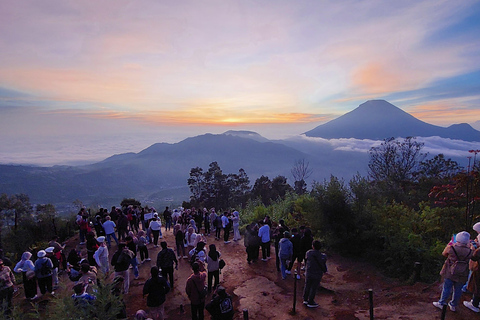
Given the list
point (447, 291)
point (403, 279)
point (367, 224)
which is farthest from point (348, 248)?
point (447, 291)

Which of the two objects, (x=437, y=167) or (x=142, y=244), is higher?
(x=437, y=167)

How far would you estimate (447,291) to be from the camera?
5.39m

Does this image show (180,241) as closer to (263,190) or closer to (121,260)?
(121,260)

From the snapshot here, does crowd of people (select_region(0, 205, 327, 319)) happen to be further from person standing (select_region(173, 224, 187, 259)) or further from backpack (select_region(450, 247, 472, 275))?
backpack (select_region(450, 247, 472, 275))

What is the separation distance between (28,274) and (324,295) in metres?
7.65

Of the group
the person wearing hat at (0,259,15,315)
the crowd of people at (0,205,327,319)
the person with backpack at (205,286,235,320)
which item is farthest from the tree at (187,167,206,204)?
the person with backpack at (205,286,235,320)

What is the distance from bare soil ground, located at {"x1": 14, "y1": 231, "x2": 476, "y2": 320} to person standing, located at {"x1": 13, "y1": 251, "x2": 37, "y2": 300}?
1.50 m

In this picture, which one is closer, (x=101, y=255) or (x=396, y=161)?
(x=101, y=255)

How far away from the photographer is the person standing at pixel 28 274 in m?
6.92

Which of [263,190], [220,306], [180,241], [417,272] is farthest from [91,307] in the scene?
[263,190]

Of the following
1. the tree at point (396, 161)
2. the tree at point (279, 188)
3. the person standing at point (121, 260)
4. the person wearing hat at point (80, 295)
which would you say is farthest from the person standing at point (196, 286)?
the tree at point (279, 188)

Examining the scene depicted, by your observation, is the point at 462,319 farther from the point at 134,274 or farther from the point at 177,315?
the point at 134,274

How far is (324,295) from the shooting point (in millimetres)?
7145

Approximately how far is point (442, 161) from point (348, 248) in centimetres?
2247
